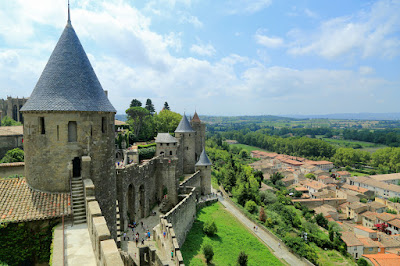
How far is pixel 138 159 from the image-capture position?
39000 mm

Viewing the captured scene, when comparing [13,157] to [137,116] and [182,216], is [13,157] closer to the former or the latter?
[182,216]

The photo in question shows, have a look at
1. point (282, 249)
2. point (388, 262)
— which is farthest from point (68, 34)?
point (388, 262)

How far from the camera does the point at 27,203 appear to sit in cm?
1036

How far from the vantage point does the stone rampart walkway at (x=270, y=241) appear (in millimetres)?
32519

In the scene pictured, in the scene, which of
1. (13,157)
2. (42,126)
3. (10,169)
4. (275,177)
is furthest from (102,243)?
(275,177)

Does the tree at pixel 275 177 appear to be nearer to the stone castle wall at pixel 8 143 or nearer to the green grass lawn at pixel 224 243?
the green grass lawn at pixel 224 243

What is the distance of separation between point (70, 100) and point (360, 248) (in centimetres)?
5150

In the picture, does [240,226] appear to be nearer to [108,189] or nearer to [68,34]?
[108,189]

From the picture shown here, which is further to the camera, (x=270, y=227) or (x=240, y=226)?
(x=270, y=227)

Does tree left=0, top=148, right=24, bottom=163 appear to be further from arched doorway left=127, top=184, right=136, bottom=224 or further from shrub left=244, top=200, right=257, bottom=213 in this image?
shrub left=244, top=200, right=257, bottom=213

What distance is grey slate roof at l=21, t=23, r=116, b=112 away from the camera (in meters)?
11.2

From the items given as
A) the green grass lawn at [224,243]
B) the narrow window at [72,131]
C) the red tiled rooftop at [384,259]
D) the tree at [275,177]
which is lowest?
the red tiled rooftop at [384,259]

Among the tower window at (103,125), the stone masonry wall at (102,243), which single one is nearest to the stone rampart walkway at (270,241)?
the tower window at (103,125)

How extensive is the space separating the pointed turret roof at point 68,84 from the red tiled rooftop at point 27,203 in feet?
11.9
